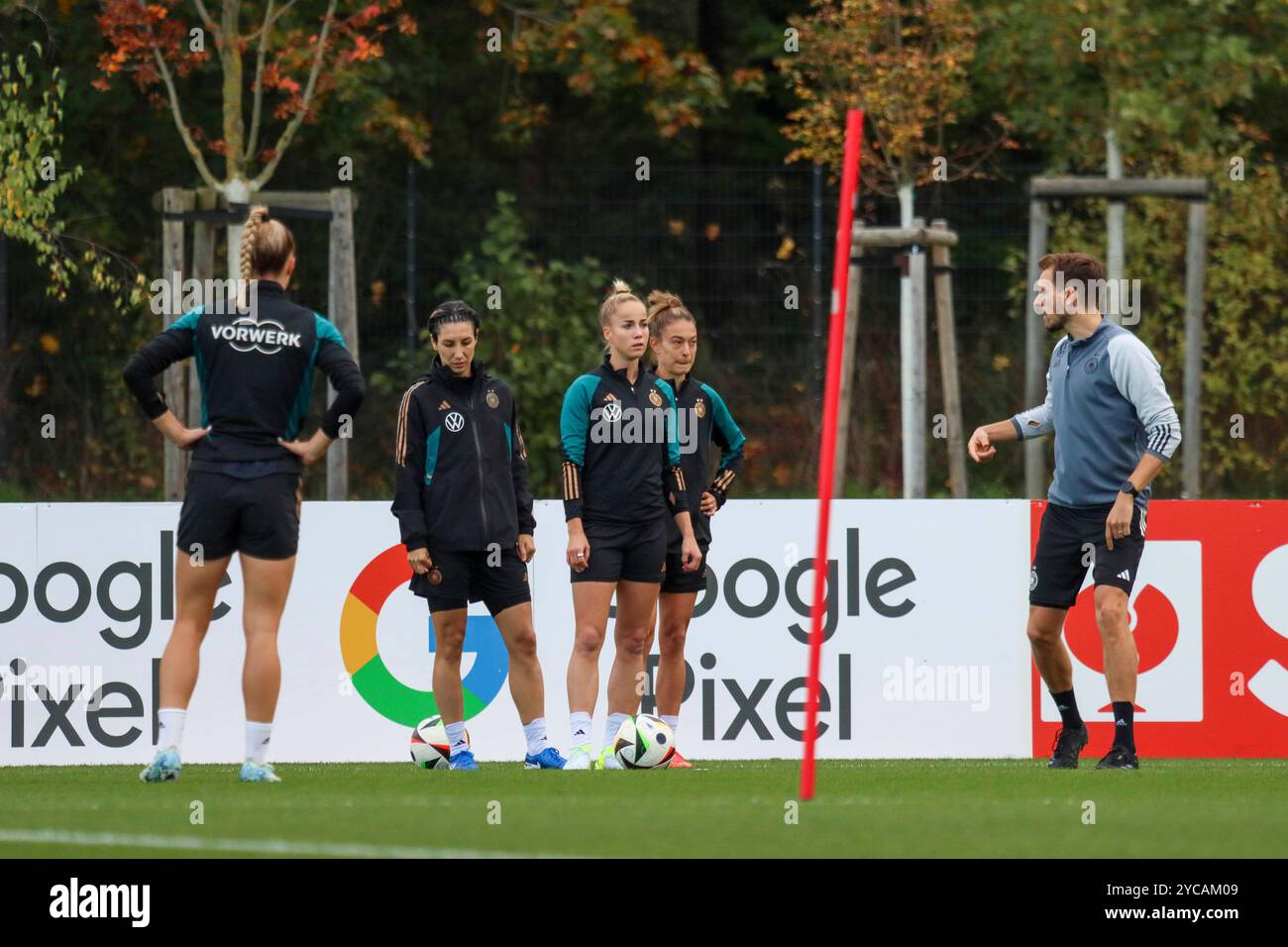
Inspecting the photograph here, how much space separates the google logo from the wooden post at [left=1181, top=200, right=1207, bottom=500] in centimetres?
454

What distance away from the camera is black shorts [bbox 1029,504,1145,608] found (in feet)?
27.9

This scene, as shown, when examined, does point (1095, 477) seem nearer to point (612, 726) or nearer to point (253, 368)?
point (612, 726)

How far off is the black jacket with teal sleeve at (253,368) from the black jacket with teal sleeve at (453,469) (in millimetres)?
1039

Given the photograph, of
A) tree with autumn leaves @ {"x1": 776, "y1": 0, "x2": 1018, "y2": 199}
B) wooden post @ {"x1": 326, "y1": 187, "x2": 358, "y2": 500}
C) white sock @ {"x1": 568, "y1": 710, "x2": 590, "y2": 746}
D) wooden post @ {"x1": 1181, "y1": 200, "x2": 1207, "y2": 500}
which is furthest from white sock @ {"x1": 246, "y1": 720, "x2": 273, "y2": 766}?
tree with autumn leaves @ {"x1": 776, "y1": 0, "x2": 1018, "y2": 199}

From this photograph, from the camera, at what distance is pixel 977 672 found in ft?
34.2

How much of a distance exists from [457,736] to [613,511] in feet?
3.65

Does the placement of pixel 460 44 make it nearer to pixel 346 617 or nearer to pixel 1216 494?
pixel 1216 494

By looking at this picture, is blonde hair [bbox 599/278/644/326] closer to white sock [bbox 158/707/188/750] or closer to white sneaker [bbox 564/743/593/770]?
white sneaker [bbox 564/743/593/770]

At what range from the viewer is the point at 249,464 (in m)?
7.58

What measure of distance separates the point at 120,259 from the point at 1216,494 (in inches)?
308

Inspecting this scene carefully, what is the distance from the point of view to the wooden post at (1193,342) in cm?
1266

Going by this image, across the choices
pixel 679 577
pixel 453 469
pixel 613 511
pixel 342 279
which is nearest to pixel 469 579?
pixel 453 469

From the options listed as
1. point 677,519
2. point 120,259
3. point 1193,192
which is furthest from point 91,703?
point 1193,192

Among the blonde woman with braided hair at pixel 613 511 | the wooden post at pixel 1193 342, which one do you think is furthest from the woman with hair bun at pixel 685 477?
the wooden post at pixel 1193 342
